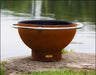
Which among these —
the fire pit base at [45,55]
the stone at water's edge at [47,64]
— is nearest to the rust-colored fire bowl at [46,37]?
the fire pit base at [45,55]

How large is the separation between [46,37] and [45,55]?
57 centimetres

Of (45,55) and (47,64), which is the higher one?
(45,55)

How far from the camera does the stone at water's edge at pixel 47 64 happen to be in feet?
25.9

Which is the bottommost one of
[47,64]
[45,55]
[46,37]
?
[47,64]

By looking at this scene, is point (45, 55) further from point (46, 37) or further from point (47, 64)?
point (46, 37)

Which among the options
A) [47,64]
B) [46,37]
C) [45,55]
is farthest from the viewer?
[45,55]

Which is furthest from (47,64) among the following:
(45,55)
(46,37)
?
(46,37)

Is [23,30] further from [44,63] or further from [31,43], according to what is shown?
[44,63]

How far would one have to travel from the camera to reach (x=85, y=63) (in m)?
8.54

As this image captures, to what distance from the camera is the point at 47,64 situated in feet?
27.4

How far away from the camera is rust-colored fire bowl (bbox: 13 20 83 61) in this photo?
322 inches

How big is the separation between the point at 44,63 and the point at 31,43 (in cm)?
57

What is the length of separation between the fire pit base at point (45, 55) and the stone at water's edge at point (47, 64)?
0.48 feet

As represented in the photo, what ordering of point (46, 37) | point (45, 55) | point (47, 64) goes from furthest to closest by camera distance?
point (45, 55)
point (47, 64)
point (46, 37)
